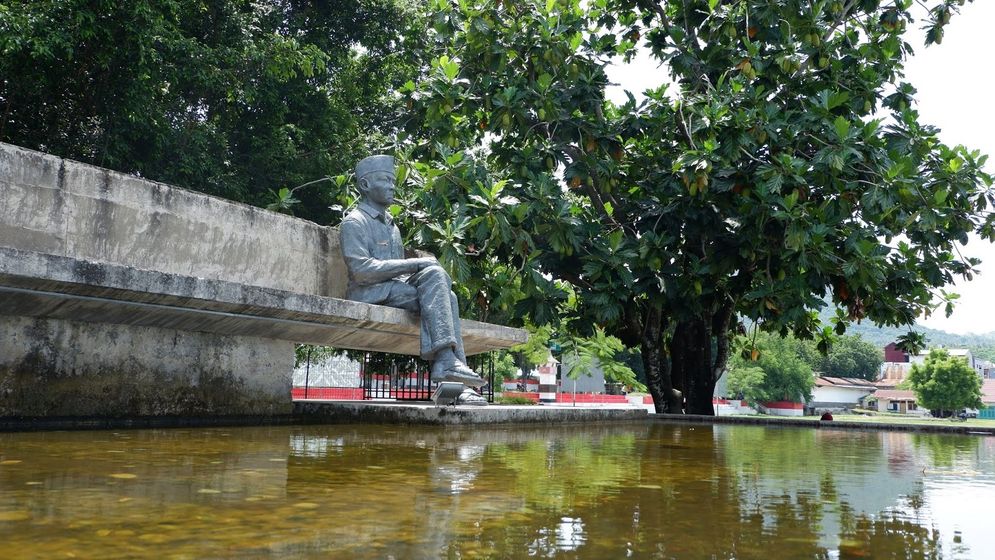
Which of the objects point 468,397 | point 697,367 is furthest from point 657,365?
point 468,397

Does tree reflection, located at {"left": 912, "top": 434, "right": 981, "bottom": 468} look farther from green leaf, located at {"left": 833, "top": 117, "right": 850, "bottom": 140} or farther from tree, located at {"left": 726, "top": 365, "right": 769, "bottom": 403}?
tree, located at {"left": 726, "top": 365, "right": 769, "bottom": 403}

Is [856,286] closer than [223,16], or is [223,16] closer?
[856,286]

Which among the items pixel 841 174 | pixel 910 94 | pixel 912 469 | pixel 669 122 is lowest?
pixel 912 469

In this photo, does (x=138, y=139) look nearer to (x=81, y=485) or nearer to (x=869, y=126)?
(x=869, y=126)

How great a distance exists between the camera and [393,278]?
6066 millimetres

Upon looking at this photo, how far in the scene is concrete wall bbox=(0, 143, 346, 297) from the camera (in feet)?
15.6

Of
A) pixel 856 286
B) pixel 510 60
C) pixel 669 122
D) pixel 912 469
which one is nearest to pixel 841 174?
pixel 856 286

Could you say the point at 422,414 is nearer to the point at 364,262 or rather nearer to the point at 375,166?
the point at 364,262

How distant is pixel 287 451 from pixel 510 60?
7.38 metres

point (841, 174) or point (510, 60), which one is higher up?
point (510, 60)

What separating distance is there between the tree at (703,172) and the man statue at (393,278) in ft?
5.23

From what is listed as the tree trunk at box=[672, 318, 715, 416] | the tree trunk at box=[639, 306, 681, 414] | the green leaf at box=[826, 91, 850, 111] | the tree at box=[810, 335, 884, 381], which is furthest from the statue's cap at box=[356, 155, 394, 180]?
the tree at box=[810, 335, 884, 381]

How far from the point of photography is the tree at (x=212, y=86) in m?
12.2

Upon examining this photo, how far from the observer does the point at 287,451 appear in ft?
12.2
